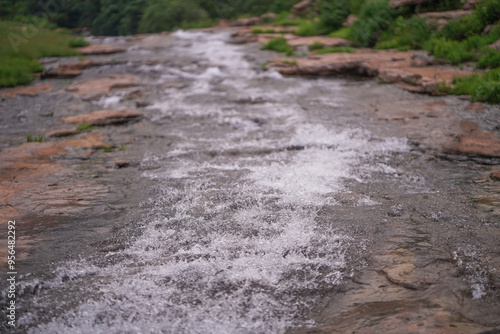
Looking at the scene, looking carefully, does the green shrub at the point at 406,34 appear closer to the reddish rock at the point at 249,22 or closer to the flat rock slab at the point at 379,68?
the flat rock slab at the point at 379,68

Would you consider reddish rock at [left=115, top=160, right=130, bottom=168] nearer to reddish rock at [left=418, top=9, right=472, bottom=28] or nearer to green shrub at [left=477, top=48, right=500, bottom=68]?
green shrub at [left=477, top=48, right=500, bottom=68]

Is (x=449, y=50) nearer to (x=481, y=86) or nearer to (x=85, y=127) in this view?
(x=481, y=86)

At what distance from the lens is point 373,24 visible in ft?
35.7

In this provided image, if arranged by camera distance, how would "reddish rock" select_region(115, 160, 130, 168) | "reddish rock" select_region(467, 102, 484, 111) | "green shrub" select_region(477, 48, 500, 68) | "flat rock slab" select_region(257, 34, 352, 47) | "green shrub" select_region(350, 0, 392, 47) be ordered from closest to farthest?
"reddish rock" select_region(115, 160, 130, 168) → "reddish rock" select_region(467, 102, 484, 111) → "green shrub" select_region(477, 48, 500, 68) → "green shrub" select_region(350, 0, 392, 47) → "flat rock slab" select_region(257, 34, 352, 47)

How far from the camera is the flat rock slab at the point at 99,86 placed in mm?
8055

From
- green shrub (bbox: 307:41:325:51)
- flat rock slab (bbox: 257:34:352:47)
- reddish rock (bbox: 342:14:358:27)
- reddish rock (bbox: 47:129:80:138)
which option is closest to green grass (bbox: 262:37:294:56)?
flat rock slab (bbox: 257:34:352:47)

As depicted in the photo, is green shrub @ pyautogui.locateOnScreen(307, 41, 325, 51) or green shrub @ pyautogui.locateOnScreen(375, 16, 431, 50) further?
green shrub @ pyautogui.locateOnScreen(307, 41, 325, 51)

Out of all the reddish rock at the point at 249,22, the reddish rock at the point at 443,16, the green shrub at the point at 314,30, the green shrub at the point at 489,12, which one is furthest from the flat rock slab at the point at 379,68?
the reddish rock at the point at 249,22

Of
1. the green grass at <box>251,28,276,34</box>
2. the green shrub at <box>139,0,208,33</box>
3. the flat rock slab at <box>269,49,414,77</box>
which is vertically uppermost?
the green shrub at <box>139,0,208,33</box>

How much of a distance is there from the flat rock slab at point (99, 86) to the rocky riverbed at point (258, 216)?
121 centimetres

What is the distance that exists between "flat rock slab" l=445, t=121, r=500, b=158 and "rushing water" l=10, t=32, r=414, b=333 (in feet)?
1.98

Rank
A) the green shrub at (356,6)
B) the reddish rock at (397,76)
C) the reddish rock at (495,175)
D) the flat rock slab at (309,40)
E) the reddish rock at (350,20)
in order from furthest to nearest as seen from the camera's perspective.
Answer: the green shrub at (356,6), the reddish rock at (350,20), the flat rock slab at (309,40), the reddish rock at (397,76), the reddish rock at (495,175)

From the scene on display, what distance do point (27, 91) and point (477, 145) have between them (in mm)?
8265

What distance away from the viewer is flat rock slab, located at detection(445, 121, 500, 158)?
440 cm
